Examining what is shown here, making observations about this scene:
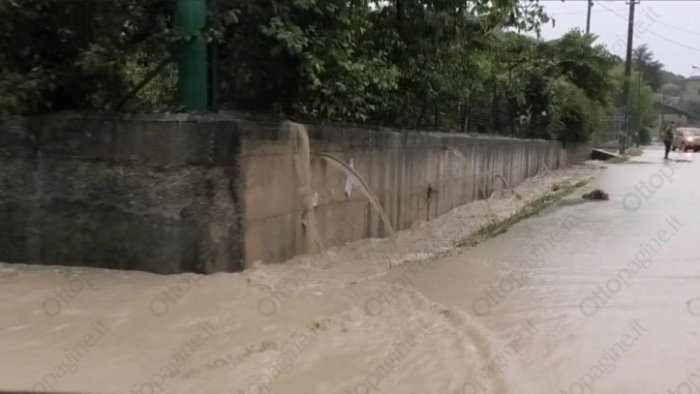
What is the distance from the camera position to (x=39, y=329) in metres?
4.75

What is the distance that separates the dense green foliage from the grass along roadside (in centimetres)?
193

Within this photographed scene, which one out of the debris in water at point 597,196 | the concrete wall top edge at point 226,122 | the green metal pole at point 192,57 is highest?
the green metal pole at point 192,57

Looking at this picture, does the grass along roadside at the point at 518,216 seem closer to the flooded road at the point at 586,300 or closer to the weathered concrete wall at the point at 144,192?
the flooded road at the point at 586,300

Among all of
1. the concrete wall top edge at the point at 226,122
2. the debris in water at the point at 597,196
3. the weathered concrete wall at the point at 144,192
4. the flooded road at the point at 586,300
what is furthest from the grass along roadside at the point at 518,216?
the weathered concrete wall at the point at 144,192

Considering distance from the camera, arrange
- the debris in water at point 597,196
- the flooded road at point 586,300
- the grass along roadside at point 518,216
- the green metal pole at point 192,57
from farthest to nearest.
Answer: the debris in water at point 597,196 < the grass along roadside at point 518,216 < the green metal pole at point 192,57 < the flooded road at point 586,300

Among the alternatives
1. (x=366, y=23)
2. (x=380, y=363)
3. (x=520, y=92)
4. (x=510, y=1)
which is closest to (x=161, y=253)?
(x=380, y=363)

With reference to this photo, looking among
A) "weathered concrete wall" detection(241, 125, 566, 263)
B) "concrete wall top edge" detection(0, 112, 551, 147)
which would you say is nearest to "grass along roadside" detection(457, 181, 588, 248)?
"weathered concrete wall" detection(241, 125, 566, 263)

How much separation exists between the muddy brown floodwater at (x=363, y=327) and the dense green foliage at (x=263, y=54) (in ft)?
5.26

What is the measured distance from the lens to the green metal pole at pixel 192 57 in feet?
20.0

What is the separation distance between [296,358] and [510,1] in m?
6.59

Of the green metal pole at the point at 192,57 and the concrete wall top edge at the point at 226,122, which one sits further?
the green metal pole at the point at 192,57

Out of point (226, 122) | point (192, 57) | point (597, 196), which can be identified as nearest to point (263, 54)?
point (192, 57)

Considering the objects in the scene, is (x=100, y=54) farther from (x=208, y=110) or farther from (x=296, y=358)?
(x=296, y=358)

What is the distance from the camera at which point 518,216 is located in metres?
11.6
